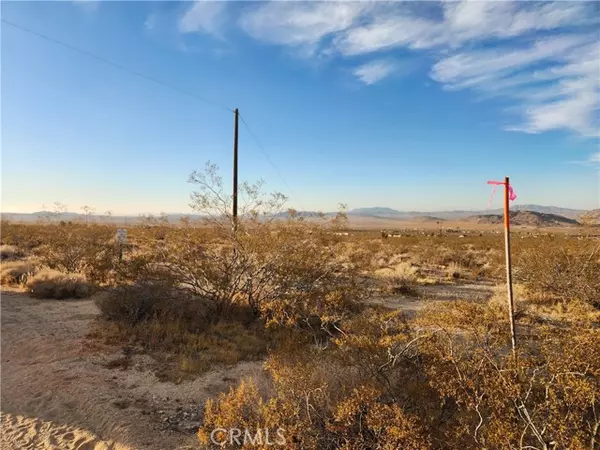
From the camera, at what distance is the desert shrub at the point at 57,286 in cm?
1279

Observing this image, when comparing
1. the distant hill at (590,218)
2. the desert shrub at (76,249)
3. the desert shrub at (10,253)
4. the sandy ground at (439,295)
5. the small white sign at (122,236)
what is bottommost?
the sandy ground at (439,295)

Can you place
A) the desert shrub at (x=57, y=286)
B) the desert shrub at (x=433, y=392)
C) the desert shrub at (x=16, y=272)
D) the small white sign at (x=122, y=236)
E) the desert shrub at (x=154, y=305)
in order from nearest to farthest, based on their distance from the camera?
the desert shrub at (x=433, y=392)
the desert shrub at (x=154, y=305)
the desert shrub at (x=57, y=286)
the small white sign at (x=122, y=236)
the desert shrub at (x=16, y=272)

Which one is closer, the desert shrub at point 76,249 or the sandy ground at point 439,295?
the sandy ground at point 439,295

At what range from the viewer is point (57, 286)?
509 inches

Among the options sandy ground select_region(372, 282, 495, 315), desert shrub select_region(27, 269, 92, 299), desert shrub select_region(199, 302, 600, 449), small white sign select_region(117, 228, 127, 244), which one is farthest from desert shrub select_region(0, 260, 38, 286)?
desert shrub select_region(199, 302, 600, 449)

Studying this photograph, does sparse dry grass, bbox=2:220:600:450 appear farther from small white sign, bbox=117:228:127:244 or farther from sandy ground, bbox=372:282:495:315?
small white sign, bbox=117:228:127:244

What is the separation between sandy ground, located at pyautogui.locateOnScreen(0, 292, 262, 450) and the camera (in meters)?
5.17

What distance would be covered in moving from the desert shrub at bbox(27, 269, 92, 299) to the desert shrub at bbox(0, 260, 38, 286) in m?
1.03

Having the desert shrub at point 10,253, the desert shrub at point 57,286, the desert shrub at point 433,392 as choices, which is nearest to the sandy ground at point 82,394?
the desert shrub at point 433,392

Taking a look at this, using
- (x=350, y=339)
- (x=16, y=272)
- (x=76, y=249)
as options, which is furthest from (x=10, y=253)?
(x=350, y=339)

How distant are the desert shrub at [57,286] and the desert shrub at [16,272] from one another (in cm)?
103

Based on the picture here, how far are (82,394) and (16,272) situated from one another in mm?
11188

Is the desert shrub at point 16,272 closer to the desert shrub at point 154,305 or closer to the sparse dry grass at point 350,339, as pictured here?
the sparse dry grass at point 350,339

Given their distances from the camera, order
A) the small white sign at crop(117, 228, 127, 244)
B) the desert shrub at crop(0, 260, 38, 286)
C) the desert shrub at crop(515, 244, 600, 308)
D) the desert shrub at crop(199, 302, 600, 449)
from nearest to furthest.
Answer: the desert shrub at crop(199, 302, 600, 449)
the desert shrub at crop(515, 244, 600, 308)
the small white sign at crop(117, 228, 127, 244)
the desert shrub at crop(0, 260, 38, 286)
